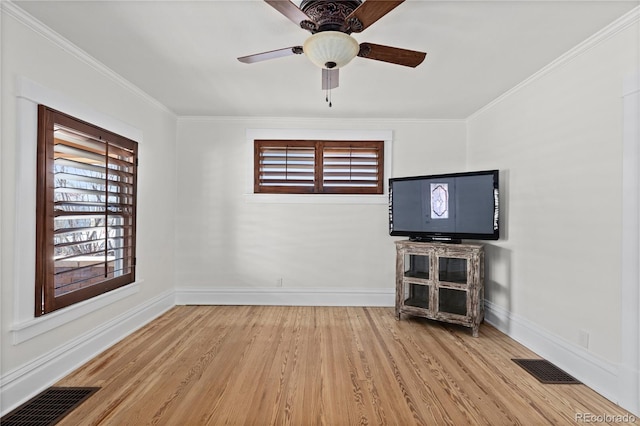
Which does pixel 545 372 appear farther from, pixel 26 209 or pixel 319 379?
pixel 26 209

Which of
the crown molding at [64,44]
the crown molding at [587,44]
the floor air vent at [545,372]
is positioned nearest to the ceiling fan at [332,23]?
the crown molding at [587,44]

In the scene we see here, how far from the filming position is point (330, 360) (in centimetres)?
263

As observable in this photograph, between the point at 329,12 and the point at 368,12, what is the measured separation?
9.9 inches

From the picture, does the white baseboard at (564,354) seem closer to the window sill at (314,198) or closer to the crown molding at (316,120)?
the window sill at (314,198)

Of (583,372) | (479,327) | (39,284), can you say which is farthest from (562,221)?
(39,284)

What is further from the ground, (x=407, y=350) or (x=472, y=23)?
(x=472, y=23)

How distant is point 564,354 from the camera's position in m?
2.50

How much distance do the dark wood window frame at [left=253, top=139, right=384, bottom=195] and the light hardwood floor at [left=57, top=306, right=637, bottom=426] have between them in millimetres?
1746

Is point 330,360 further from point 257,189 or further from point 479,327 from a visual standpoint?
point 257,189

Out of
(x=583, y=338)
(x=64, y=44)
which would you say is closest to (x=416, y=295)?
(x=583, y=338)

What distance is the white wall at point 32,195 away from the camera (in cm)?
197

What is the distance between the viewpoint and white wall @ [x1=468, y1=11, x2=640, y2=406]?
7.04ft

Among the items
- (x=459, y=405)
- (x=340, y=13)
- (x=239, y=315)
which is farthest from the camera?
(x=239, y=315)

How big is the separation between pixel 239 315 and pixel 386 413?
2.29m
